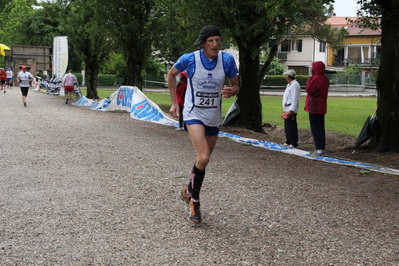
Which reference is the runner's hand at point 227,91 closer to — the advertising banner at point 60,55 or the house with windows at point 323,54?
the advertising banner at point 60,55

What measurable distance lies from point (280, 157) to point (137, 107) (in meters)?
9.92

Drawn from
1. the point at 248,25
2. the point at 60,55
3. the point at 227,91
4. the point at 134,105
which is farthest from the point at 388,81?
the point at 60,55

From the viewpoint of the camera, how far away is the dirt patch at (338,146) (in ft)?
34.6

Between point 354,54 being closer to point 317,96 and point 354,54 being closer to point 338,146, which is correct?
point 338,146

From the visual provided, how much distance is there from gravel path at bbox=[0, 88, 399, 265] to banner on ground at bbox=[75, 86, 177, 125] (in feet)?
24.0

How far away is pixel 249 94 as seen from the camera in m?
15.9

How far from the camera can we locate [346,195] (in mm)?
7254

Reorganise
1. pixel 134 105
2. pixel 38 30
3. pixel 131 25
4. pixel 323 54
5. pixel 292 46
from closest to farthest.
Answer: pixel 134 105 → pixel 131 25 → pixel 38 30 → pixel 292 46 → pixel 323 54

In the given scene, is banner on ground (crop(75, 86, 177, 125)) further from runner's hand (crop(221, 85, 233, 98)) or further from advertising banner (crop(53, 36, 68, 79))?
advertising banner (crop(53, 36, 68, 79))

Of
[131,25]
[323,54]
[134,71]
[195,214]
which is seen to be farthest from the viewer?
[323,54]

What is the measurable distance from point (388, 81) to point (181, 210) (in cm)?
660

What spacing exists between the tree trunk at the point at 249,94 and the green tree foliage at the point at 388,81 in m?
4.87

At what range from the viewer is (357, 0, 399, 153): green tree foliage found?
35.2 feet

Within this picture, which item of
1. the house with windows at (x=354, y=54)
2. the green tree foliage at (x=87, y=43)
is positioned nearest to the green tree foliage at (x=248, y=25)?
the green tree foliage at (x=87, y=43)
